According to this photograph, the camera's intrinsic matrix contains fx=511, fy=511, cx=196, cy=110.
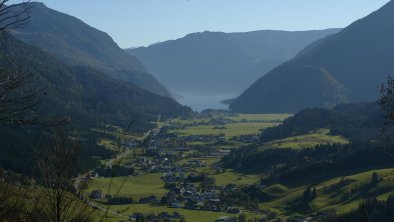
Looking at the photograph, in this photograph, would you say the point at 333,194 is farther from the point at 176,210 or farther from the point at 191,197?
the point at 176,210

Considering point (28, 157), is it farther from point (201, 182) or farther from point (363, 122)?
point (363, 122)

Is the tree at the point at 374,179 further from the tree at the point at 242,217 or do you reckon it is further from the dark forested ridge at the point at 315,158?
the tree at the point at 242,217

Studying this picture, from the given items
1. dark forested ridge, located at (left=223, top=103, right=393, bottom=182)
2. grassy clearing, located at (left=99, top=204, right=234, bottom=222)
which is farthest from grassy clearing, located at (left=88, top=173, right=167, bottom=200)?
dark forested ridge, located at (left=223, top=103, right=393, bottom=182)

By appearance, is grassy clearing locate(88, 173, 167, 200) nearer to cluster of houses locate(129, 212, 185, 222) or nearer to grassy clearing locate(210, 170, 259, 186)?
cluster of houses locate(129, 212, 185, 222)

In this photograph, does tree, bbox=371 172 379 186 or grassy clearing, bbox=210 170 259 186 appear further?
grassy clearing, bbox=210 170 259 186

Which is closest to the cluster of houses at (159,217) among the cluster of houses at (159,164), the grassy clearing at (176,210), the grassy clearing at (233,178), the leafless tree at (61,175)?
the grassy clearing at (176,210)

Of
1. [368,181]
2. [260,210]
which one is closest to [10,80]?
[260,210]
